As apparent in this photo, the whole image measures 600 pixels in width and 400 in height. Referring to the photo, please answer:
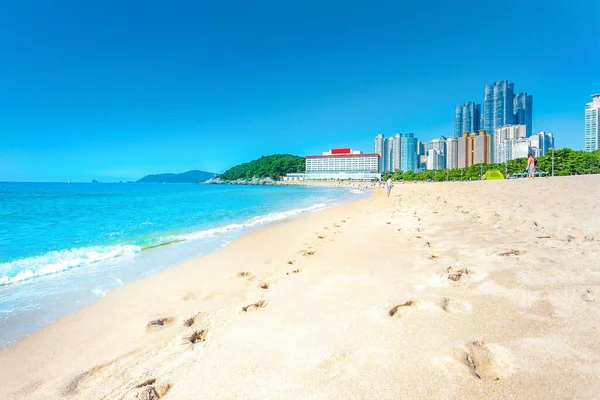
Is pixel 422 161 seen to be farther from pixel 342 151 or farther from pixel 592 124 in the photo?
pixel 592 124

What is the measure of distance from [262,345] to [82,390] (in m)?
1.43

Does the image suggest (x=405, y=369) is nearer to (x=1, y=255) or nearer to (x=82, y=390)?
(x=82, y=390)

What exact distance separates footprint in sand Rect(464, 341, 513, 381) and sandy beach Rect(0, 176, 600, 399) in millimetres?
11

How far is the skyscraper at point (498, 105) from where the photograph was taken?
169375 millimetres

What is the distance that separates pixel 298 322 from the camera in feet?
9.38

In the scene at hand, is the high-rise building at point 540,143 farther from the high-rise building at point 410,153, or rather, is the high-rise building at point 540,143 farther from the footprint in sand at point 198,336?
the footprint in sand at point 198,336

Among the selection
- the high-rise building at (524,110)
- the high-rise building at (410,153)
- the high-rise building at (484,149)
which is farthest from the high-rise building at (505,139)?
the high-rise building at (410,153)

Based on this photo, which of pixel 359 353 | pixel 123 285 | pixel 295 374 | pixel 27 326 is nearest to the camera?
pixel 295 374

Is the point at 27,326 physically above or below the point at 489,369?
below

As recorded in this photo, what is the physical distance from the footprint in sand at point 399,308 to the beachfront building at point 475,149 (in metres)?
142

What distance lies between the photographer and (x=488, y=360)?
6.48 ft

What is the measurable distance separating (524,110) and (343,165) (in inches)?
4362

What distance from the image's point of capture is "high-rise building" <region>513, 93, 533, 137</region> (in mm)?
168250

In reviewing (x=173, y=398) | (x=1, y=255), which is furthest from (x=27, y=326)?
(x=1, y=255)
